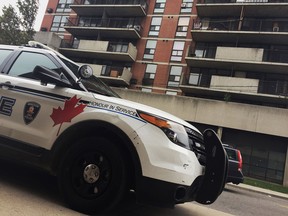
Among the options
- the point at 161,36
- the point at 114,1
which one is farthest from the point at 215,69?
the point at 114,1

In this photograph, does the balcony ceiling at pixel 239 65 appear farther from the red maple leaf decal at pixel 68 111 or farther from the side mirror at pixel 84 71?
the red maple leaf decal at pixel 68 111

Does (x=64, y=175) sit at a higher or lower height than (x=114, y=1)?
lower

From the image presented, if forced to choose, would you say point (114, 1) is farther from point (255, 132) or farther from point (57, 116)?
point (57, 116)

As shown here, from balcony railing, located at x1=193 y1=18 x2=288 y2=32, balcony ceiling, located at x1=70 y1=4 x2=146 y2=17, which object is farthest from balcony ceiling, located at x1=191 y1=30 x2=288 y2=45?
balcony ceiling, located at x1=70 y1=4 x2=146 y2=17

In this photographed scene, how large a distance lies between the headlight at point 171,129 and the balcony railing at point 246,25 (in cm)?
2739

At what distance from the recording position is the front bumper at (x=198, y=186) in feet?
11.0

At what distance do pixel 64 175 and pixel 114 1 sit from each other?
115 ft

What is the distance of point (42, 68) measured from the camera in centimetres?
389

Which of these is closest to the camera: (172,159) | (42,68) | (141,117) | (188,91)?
(172,159)

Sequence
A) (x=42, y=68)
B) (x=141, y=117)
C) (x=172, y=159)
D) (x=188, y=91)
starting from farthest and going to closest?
1. (x=188, y=91)
2. (x=42, y=68)
3. (x=141, y=117)
4. (x=172, y=159)

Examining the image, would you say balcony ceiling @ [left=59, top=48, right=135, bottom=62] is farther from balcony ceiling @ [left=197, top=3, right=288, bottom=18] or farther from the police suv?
the police suv

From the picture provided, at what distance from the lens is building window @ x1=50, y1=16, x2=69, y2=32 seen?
40.9 m

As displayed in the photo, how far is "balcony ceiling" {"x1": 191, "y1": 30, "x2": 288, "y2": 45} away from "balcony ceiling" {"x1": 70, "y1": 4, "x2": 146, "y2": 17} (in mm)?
7314

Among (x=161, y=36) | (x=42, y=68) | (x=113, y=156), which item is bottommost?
(x=113, y=156)
